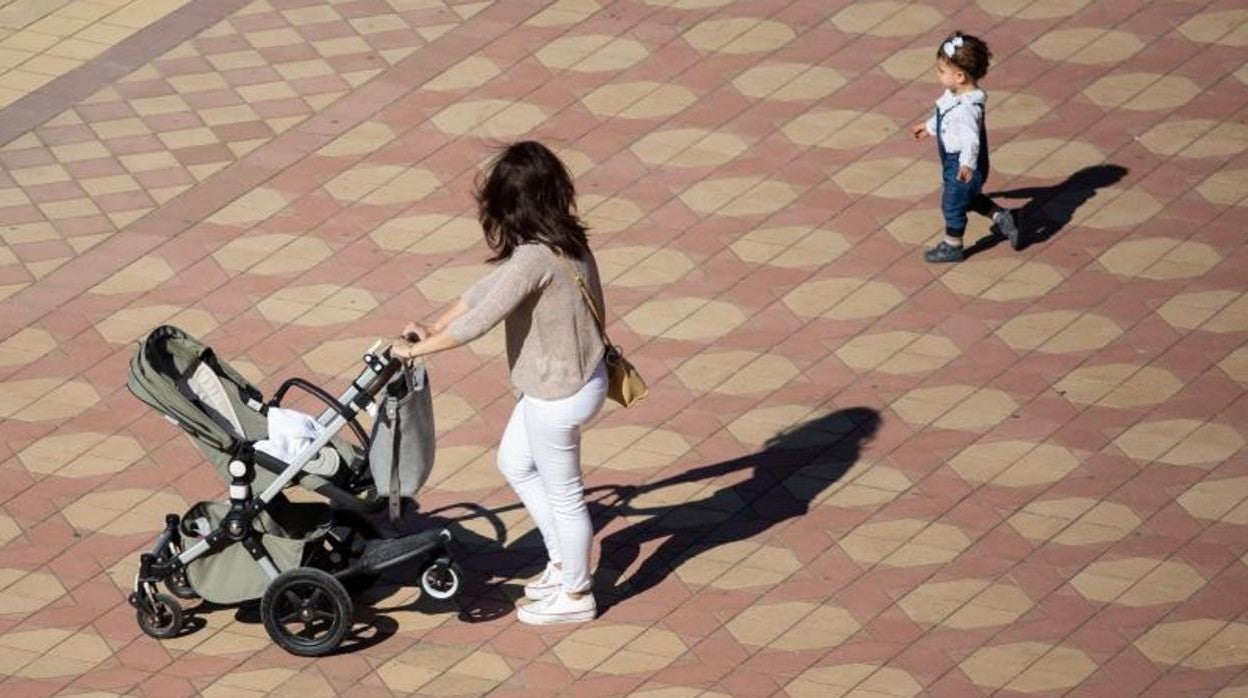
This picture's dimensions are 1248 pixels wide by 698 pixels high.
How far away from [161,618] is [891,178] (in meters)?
5.18

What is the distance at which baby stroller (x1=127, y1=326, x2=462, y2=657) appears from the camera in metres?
8.39

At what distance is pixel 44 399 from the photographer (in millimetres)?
10492

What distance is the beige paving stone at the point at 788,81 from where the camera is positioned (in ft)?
42.6

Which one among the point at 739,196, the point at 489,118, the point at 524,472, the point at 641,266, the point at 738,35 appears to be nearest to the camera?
the point at 524,472

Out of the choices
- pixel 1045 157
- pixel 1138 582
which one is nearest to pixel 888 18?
pixel 1045 157

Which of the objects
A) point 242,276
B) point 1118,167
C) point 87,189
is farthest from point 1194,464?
point 87,189

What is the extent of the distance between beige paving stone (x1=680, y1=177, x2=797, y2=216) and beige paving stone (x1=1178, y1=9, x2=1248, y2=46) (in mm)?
3198

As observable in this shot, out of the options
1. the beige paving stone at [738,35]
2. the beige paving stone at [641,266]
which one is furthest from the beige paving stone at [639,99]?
the beige paving stone at [641,266]

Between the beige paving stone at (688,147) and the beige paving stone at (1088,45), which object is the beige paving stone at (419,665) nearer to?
the beige paving stone at (688,147)

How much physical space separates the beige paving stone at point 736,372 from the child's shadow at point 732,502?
38 cm

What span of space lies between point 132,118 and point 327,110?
1154mm

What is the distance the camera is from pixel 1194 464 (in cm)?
989

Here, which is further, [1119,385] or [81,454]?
[1119,385]

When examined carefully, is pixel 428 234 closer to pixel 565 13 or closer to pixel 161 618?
pixel 565 13
